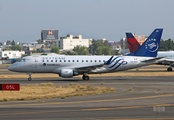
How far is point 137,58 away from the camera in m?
44.3

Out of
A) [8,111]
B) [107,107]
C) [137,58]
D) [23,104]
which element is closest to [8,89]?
[23,104]

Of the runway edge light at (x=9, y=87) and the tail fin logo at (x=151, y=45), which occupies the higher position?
the tail fin logo at (x=151, y=45)

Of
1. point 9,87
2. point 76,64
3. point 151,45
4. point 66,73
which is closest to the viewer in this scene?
point 9,87

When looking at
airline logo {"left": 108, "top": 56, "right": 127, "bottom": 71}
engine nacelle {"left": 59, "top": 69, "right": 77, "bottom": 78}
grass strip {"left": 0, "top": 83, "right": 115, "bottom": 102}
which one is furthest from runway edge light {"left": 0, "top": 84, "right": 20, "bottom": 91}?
airline logo {"left": 108, "top": 56, "right": 127, "bottom": 71}

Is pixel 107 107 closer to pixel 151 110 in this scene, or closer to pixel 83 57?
pixel 151 110

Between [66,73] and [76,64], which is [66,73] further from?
[76,64]

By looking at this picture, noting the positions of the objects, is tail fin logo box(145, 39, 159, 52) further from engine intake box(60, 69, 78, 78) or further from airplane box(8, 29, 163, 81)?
engine intake box(60, 69, 78, 78)

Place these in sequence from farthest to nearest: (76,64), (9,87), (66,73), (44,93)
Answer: (76,64), (66,73), (9,87), (44,93)

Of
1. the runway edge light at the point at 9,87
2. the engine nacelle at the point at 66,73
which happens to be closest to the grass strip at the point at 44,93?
the runway edge light at the point at 9,87

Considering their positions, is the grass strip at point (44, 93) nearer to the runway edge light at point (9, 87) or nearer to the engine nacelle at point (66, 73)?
the runway edge light at point (9, 87)

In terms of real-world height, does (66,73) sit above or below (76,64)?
below

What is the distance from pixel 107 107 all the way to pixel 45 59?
81.1 ft

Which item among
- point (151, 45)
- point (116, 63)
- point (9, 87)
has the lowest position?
point (9, 87)

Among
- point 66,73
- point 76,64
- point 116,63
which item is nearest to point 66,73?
point 66,73
